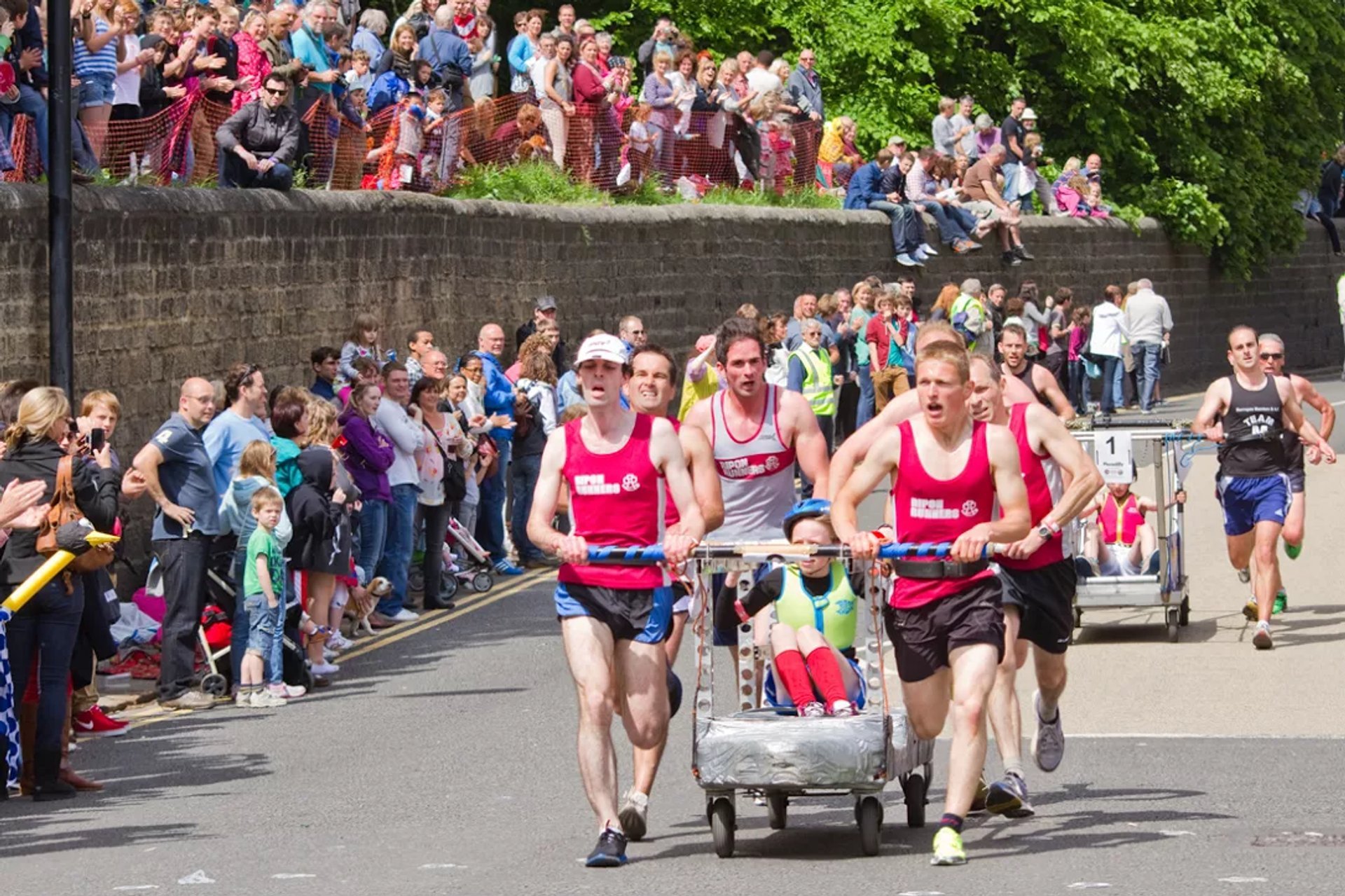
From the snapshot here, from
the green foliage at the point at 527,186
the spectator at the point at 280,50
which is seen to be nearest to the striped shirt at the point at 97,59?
the spectator at the point at 280,50

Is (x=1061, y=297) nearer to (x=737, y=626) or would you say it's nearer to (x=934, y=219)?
(x=934, y=219)

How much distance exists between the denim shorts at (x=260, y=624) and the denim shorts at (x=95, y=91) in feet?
16.9

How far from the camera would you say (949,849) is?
900cm

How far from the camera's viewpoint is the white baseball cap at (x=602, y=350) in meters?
9.46

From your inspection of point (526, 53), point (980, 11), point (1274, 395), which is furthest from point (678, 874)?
point (980, 11)

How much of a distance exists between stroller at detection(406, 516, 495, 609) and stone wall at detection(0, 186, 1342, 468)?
215cm

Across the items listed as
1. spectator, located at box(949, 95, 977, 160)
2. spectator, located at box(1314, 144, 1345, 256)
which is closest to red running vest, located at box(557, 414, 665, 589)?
spectator, located at box(949, 95, 977, 160)

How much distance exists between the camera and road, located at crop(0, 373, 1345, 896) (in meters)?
9.00

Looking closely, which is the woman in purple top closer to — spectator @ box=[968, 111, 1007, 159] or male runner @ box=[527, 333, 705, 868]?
male runner @ box=[527, 333, 705, 868]

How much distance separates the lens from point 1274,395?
1591 cm

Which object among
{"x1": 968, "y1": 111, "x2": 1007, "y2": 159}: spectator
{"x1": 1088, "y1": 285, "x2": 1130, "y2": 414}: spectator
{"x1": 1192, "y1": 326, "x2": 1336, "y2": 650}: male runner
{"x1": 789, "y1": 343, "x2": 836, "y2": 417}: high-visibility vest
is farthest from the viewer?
{"x1": 968, "y1": 111, "x2": 1007, "y2": 159}: spectator

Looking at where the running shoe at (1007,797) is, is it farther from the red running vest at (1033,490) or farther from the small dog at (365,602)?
the small dog at (365,602)

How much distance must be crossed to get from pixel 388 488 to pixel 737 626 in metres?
7.08

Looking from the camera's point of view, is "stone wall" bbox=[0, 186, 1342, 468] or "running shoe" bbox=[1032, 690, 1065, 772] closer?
"running shoe" bbox=[1032, 690, 1065, 772]
